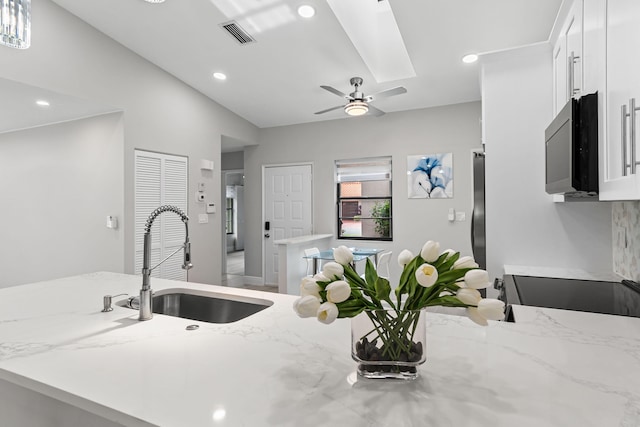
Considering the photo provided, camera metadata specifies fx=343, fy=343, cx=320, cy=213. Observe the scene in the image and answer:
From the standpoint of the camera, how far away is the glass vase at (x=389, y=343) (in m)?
0.76

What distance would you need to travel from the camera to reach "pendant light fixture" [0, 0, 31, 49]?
3.85 feet

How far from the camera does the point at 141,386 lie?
0.77 metres

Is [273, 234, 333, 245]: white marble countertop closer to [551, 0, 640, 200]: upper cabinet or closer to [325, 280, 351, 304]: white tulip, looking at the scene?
[551, 0, 640, 200]: upper cabinet

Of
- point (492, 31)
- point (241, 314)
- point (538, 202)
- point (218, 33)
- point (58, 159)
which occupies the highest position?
point (218, 33)

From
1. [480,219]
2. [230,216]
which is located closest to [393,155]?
[480,219]

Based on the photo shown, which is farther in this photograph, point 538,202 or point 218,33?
point 218,33

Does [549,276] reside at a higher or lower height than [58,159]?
lower

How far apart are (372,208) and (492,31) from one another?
2.84m

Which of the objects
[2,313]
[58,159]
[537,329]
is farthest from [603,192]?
[58,159]

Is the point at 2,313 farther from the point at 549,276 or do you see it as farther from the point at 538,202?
the point at 538,202

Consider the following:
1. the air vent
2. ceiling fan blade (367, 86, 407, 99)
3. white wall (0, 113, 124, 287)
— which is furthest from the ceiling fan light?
white wall (0, 113, 124, 287)

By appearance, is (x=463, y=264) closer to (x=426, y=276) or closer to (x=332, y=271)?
(x=426, y=276)

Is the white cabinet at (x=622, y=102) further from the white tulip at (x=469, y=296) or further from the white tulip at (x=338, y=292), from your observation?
the white tulip at (x=338, y=292)

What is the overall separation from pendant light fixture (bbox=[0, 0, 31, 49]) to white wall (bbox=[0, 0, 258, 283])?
2.23 metres
